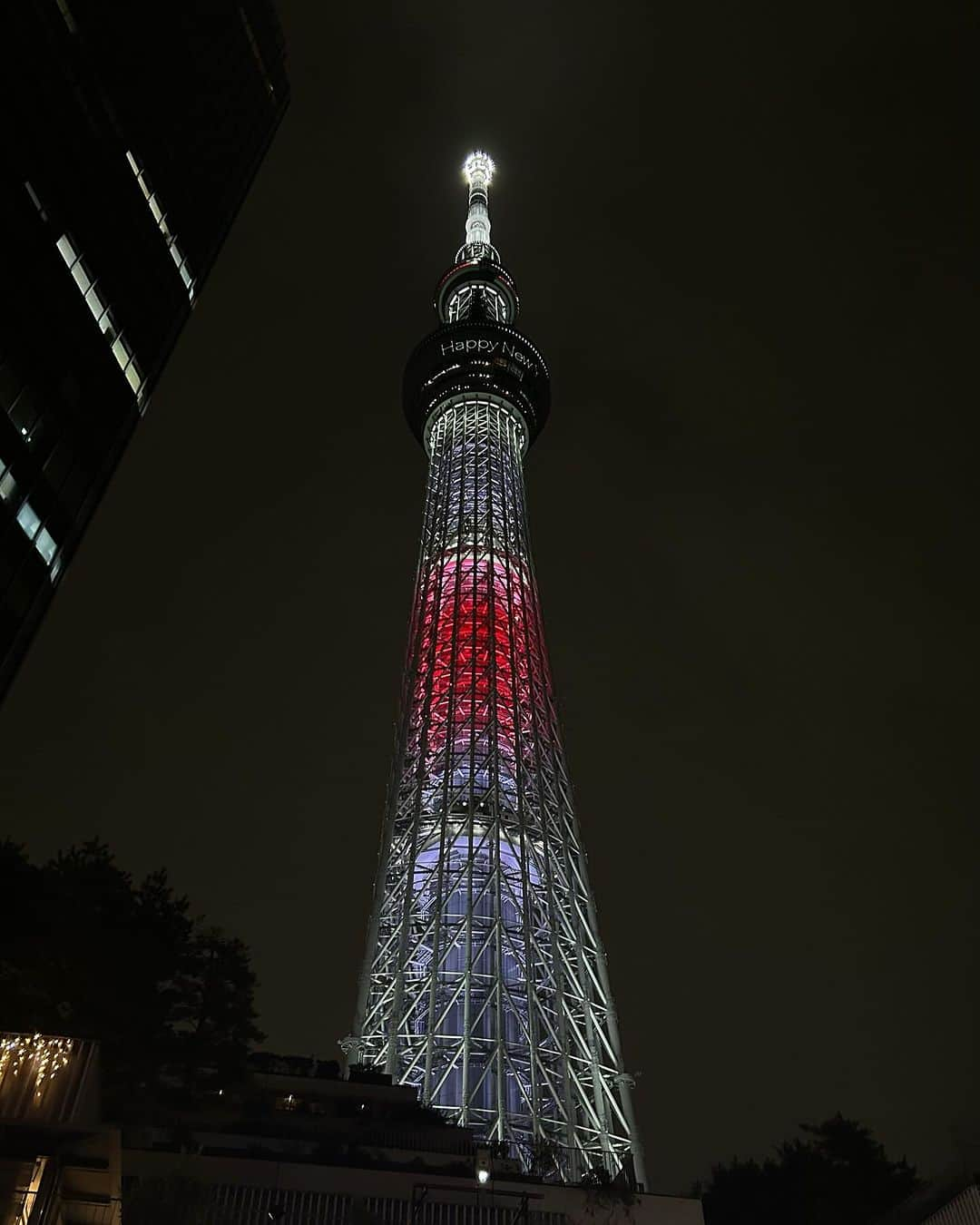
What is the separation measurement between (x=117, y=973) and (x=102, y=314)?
74.9 feet

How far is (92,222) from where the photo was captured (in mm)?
35219

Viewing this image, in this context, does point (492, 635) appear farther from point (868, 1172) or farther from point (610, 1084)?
point (868, 1172)

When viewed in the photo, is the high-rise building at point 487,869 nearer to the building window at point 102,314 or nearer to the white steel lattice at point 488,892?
the white steel lattice at point 488,892

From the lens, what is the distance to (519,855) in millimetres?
47656

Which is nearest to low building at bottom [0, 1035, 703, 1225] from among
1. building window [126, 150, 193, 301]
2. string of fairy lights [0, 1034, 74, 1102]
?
string of fairy lights [0, 1034, 74, 1102]

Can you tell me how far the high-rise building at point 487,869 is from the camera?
39.8 metres

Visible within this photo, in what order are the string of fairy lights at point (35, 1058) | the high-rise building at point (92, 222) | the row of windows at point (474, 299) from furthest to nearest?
the row of windows at point (474, 299) < the high-rise building at point (92, 222) < the string of fairy lights at point (35, 1058)

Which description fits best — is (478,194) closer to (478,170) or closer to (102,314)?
(478,170)

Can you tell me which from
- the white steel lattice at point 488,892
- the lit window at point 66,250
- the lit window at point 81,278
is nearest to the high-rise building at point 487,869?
the white steel lattice at point 488,892

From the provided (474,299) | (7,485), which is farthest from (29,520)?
(474,299)

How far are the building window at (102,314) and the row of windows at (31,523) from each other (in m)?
8.38

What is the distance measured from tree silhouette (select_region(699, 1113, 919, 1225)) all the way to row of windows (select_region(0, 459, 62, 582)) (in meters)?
37.7

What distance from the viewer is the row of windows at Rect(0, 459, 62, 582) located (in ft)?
94.9

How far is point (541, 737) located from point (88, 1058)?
4198cm
